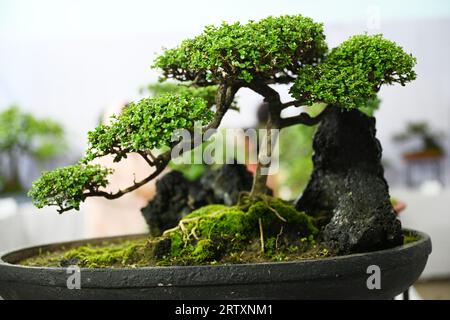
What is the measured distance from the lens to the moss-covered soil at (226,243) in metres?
1.72

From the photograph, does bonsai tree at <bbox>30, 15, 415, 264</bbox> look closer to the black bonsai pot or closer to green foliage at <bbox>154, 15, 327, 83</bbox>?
green foliage at <bbox>154, 15, 327, 83</bbox>

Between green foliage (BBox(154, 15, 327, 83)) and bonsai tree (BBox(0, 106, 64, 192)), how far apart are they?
17.4 feet

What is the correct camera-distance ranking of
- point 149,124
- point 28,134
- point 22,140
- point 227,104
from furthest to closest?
point 22,140 < point 28,134 < point 227,104 < point 149,124

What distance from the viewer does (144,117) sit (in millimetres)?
1593

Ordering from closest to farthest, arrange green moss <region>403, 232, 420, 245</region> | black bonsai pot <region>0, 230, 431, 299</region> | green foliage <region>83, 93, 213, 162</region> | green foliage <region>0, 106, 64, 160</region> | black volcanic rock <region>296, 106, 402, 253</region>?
black bonsai pot <region>0, 230, 431, 299</region> → green foliage <region>83, 93, 213, 162</region> → black volcanic rock <region>296, 106, 402, 253</region> → green moss <region>403, 232, 420, 245</region> → green foliage <region>0, 106, 64, 160</region>

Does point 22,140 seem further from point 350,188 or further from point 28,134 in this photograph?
point 350,188

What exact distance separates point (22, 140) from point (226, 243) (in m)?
5.70

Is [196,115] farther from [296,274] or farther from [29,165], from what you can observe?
[29,165]

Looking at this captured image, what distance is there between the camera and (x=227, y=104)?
1.87m

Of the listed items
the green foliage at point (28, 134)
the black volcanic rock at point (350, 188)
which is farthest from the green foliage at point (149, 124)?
the green foliage at point (28, 134)

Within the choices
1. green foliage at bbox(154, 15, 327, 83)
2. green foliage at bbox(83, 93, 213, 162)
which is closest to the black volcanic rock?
green foliage at bbox(154, 15, 327, 83)

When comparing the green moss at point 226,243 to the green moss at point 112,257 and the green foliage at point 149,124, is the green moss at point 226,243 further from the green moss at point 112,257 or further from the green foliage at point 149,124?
the green foliage at point 149,124

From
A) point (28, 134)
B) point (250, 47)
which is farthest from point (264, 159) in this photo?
point (28, 134)

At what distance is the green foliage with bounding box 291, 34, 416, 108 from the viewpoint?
1.71m
